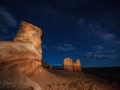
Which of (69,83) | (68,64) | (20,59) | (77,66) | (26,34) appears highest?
(26,34)

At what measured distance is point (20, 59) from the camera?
15102mm

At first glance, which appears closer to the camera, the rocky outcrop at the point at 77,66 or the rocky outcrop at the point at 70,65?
the rocky outcrop at the point at 70,65

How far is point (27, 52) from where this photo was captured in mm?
16234

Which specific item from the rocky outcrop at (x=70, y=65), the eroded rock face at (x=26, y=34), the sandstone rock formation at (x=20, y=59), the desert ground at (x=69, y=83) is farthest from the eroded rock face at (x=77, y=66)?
the eroded rock face at (x=26, y=34)

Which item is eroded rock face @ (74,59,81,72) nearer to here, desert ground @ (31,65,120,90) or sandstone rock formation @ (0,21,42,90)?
desert ground @ (31,65,120,90)

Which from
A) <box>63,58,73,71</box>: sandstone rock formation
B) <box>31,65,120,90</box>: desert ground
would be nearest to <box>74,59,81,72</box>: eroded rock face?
<box>63,58,73,71</box>: sandstone rock formation

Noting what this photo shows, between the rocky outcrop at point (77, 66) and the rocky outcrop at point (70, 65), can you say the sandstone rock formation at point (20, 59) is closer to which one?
the rocky outcrop at point (70, 65)

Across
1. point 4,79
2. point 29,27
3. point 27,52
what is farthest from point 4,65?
point 29,27

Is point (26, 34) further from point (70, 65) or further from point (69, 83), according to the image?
point (70, 65)

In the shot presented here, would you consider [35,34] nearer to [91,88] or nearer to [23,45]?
[23,45]

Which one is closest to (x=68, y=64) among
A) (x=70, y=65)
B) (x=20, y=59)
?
(x=70, y=65)

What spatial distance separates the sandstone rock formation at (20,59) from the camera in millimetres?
12164

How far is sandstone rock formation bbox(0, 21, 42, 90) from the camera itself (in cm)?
1216

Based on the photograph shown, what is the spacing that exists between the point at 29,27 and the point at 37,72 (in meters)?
8.30
